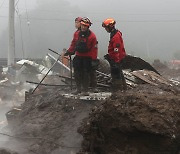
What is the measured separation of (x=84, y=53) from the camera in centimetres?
923

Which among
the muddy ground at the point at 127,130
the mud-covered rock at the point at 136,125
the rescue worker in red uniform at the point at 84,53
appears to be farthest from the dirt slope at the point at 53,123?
the mud-covered rock at the point at 136,125

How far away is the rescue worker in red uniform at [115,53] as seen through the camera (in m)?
8.66

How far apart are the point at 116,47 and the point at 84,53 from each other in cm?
91

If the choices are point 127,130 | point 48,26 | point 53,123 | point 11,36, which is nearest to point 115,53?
point 53,123

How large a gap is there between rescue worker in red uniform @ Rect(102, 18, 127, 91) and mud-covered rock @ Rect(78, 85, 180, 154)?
252 cm

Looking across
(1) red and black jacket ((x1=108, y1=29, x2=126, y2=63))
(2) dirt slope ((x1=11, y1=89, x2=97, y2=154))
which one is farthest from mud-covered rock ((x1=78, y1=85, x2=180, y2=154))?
(1) red and black jacket ((x1=108, y1=29, x2=126, y2=63))

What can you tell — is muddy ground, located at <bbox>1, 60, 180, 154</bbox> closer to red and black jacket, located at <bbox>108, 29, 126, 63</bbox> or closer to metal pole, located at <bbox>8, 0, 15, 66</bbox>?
red and black jacket, located at <bbox>108, 29, 126, 63</bbox>

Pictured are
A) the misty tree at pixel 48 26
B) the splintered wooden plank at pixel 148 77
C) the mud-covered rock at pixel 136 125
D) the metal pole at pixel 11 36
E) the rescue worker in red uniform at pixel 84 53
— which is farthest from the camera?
the misty tree at pixel 48 26

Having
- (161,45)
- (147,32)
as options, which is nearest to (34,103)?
(161,45)

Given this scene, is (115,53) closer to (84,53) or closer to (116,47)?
(116,47)

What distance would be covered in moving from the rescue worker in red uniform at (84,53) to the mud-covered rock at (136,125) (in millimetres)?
2882

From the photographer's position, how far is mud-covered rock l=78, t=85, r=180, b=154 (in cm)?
559

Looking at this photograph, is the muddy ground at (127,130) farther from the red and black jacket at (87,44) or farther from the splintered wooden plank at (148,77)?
the splintered wooden plank at (148,77)

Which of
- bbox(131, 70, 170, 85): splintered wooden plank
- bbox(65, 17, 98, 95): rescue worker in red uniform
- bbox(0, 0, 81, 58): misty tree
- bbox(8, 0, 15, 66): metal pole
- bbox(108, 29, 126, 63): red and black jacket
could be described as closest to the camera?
bbox(108, 29, 126, 63): red and black jacket
